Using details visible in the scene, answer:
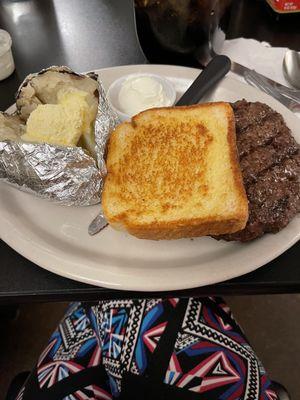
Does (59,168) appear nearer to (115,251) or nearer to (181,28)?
(115,251)

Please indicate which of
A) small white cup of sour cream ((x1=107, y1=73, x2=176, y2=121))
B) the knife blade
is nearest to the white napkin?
the knife blade

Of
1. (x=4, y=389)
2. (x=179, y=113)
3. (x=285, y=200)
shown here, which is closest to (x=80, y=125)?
(x=179, y=113)

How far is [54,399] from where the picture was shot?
865 millimetres

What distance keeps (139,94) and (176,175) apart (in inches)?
9.7

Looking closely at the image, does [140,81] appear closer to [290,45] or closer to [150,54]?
[150,54]

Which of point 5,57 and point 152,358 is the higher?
point 5,57

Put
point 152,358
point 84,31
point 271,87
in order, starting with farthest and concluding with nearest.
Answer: point 84,31, point 271,87, point 152,358

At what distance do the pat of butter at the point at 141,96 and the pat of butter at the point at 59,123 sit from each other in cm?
18

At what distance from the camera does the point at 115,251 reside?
30.7 inches

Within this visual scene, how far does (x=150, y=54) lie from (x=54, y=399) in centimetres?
78

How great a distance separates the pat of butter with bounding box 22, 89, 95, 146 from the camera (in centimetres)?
77

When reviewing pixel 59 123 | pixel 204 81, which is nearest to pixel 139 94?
pixel 204 81

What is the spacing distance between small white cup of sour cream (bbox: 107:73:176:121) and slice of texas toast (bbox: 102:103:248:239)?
8 cm

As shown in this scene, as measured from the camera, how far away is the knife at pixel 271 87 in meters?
1.01
